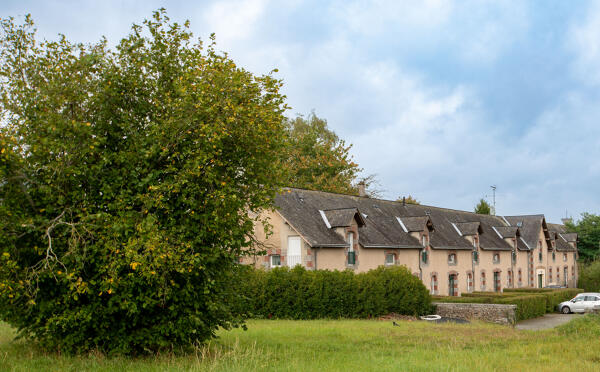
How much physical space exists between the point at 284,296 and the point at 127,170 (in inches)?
566

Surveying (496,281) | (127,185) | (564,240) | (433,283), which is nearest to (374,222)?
(433,283)

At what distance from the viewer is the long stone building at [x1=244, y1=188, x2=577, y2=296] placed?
26.9 metres

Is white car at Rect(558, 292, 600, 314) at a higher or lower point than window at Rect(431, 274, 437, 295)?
lower

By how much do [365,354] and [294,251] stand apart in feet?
50.6

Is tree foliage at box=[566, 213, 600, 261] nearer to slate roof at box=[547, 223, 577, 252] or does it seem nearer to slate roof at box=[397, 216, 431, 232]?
slate roof at box=[547, 223, 577, 252]

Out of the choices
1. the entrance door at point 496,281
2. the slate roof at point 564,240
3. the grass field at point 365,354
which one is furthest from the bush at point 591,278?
the grass field at point 365,354

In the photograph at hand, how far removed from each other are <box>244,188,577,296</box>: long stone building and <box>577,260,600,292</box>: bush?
2122 millimetres

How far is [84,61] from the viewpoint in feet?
34.1

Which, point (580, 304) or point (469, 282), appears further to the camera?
point (469, 282)

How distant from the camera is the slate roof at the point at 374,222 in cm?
2720

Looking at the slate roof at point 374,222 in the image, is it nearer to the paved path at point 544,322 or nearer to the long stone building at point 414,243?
the long stone building at point 414,243

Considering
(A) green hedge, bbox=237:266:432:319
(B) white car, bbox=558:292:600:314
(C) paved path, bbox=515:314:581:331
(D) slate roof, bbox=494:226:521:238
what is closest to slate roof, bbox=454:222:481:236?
(D) slate roof, bbox=494:226:521:238

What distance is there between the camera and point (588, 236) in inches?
2357

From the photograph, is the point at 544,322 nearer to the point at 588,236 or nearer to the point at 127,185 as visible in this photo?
the point at 127,185
